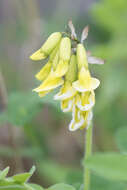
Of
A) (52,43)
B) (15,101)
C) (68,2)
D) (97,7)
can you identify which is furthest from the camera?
(68,2)

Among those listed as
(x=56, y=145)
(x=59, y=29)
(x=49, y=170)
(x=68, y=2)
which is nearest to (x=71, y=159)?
(x=56, y=145)

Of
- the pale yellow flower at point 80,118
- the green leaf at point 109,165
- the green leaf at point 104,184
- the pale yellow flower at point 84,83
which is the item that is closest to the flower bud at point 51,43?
the pale yellow flower at point 84,83

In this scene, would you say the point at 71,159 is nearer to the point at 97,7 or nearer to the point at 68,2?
the point at 97,7

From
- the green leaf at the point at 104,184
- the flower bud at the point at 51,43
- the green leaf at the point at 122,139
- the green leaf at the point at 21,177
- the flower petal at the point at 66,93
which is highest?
the flower bud at the point at 51,43

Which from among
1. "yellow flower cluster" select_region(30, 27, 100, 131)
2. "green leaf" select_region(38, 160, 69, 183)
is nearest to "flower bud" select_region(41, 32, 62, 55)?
"yellow flower cluster" select_region(30, 27, 100, 131)

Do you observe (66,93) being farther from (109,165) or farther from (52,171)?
(52,171)

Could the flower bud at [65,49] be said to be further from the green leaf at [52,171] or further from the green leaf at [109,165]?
the green leaf at [52,171]

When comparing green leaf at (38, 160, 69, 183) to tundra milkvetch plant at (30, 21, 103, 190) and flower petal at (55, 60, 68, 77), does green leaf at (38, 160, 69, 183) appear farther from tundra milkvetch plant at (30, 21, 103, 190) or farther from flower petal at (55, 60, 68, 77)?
flower petal at (55, 60, 68, 77)

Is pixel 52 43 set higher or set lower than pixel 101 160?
Answer: higher
